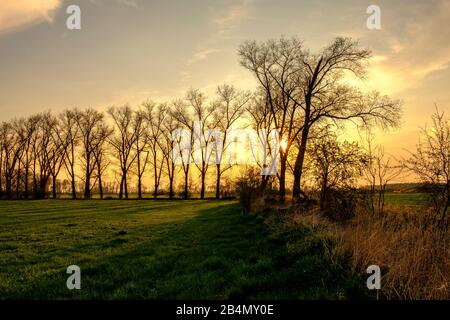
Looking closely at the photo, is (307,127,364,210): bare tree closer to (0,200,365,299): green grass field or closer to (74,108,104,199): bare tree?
(0,200,365,299): green grass field

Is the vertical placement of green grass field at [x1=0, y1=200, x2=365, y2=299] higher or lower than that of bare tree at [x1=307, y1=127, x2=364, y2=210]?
lower

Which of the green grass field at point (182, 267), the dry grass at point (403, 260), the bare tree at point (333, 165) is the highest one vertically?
the bare tree at point (333, 165)

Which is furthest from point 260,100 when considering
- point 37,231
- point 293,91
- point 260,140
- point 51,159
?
point 51,159

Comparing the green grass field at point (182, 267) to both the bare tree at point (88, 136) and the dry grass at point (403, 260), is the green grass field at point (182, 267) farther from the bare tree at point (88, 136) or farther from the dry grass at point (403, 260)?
the bare tree at point (88, 136)

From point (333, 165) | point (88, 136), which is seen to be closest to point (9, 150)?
point (88, 136)

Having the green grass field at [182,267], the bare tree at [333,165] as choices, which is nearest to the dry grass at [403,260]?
the green grass field at [182,267]

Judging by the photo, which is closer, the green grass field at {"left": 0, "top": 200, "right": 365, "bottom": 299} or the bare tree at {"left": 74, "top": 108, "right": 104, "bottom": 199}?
the green grass field at {"left": 0, "top": 200, "right": 365, "bottom": 299}

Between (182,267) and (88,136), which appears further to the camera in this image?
(88,136)

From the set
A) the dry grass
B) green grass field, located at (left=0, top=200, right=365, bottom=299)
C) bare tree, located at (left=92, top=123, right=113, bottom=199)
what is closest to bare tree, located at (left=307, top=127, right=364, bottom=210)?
green grass field, located at (left=0, top=200, right=365, bottom=299)

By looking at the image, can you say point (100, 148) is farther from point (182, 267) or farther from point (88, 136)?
point (182, 267)

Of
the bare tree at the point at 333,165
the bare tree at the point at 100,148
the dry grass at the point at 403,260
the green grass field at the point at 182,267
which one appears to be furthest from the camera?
the bare tree at the point at 100,148
